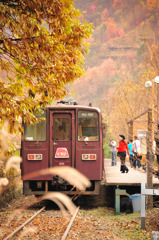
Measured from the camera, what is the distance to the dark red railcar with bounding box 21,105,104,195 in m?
11.1

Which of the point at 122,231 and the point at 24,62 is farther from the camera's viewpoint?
the point at 122,231

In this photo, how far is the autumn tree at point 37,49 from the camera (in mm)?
5246

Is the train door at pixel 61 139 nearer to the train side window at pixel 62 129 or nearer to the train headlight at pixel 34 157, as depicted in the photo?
the train side window at pixel 62 129

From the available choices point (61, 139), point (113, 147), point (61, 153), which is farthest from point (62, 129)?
point (113, 147)

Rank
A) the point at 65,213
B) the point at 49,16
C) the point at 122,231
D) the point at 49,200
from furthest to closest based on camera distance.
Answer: the point at 49,200 < the point at 65,213 < the point at 122,231 < the point at 49,16

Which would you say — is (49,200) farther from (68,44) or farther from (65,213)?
(68,44)

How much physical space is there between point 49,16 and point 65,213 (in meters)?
6.43

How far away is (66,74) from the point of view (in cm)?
659

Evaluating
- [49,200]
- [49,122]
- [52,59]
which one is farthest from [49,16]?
[49,200]

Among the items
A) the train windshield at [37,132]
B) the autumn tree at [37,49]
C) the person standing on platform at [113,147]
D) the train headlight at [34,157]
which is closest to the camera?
the autumn tree at [37,49]

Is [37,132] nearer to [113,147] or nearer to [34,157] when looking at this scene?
[34,157]

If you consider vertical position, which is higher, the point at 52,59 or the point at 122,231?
the point at 52,59

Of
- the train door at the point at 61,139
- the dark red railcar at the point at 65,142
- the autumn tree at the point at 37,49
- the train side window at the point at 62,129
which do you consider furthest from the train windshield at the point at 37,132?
the autumn tree at the point at 37,49

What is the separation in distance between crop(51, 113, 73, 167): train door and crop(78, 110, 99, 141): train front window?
31cm
